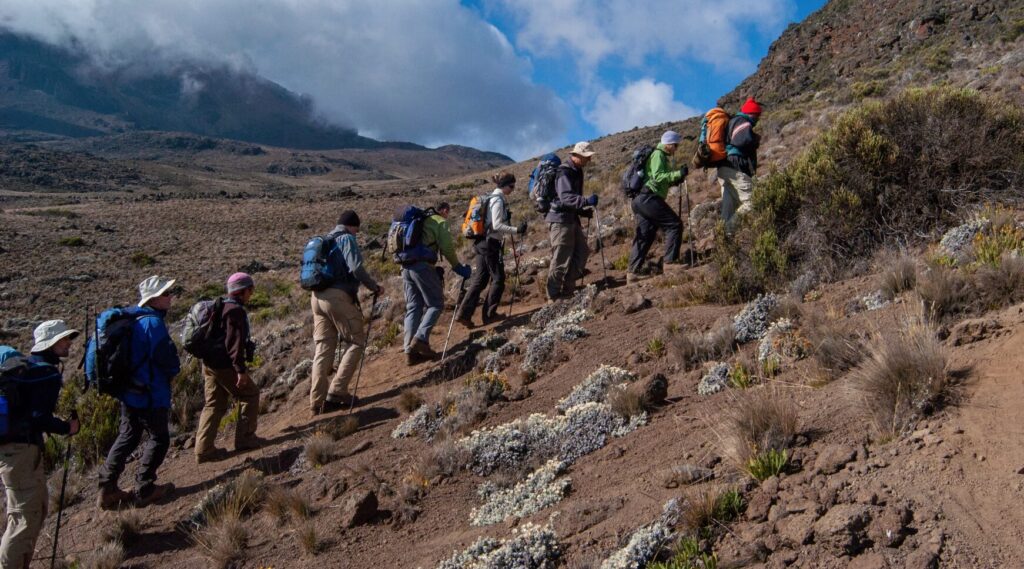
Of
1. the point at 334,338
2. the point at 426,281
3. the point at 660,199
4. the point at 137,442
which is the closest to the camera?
the point at 137,442

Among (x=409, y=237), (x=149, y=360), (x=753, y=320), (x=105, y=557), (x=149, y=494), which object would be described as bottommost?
(x=105, y=557)

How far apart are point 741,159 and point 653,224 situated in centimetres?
136

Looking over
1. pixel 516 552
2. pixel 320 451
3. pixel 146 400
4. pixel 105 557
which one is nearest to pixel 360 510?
pixel 320 451

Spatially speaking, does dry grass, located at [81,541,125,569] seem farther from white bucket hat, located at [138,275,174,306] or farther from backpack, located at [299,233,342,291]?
backpack, located at [299,233,342,291]

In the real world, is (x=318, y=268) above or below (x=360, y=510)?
above

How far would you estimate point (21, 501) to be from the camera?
4.96 meters

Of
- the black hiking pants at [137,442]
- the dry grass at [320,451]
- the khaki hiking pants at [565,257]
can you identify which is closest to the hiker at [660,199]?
the khaki hiking pants at [565,257]

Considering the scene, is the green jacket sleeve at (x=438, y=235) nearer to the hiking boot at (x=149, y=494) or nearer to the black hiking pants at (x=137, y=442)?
the black hiking pants at (x=137, y=442)

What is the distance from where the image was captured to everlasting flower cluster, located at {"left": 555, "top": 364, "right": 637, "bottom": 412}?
19.0 ft

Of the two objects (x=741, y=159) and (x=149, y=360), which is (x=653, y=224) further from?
(x=149, y=360)

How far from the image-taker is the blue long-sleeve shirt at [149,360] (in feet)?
19.1

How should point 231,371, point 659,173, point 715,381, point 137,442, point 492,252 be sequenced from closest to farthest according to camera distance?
point 715,381 < point 137,442 < point 231,371 < point 659,173 < point 492,252

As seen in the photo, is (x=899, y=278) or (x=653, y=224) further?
(x=653, y=224)

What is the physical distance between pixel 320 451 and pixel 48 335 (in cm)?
247
